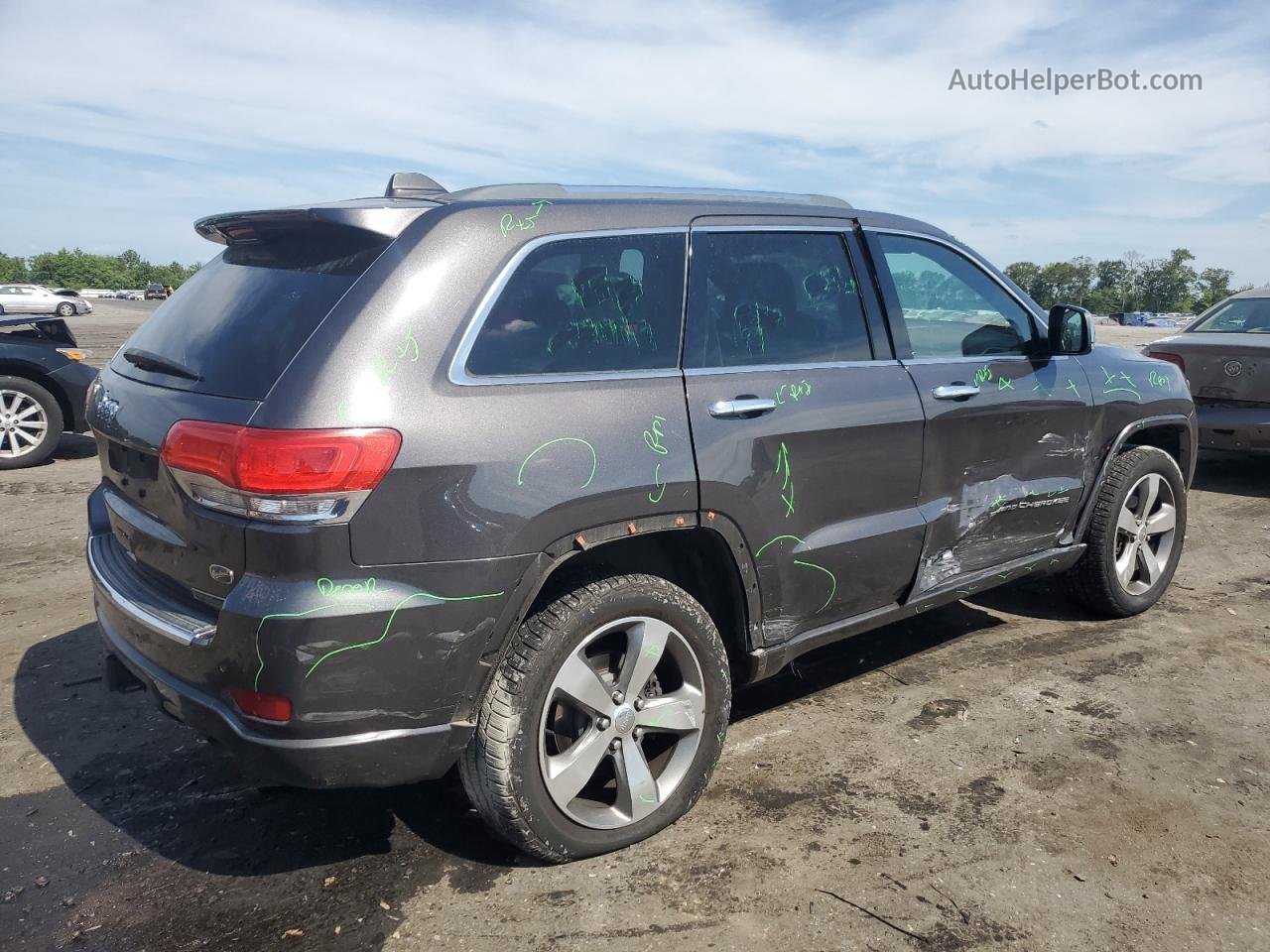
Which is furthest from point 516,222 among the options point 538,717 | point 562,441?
point 538,717

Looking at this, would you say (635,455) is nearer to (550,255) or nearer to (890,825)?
(550,255)

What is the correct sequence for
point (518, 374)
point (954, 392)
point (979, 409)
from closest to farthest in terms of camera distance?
point (518, 374) < point (954, 392) < point (979, 409)

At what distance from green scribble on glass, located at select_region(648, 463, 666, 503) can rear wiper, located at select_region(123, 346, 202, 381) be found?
4.08 ft

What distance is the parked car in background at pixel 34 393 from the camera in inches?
326

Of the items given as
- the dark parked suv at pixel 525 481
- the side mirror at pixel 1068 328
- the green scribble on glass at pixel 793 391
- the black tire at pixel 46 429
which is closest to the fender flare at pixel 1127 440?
the side mirror at pixel 1068 328

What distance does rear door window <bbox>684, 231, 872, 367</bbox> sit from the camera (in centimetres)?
310

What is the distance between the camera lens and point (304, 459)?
7.59 feet

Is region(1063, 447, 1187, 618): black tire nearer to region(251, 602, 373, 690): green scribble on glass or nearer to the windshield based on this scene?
region(251, 602, 373, 690): green scribble on glass

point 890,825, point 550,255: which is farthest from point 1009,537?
point 550,255

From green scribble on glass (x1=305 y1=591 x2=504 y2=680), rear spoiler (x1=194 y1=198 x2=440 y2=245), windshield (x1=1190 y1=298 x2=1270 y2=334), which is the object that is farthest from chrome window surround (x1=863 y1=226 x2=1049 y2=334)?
windshield (x1=1190 y1=298 x2=1270 y2=334)

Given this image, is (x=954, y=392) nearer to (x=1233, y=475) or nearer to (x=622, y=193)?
(x=622, y=193)

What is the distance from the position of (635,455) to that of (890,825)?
139 centimetres

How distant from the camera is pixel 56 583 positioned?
5254 mm

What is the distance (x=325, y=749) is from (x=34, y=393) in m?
7.43
